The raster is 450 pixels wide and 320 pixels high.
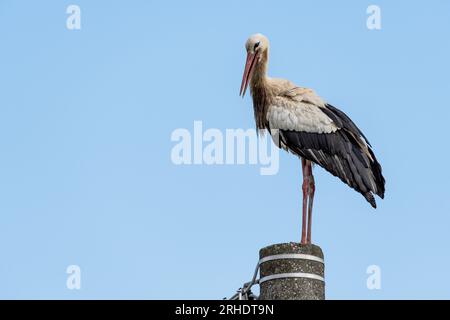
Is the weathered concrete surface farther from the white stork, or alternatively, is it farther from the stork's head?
the stork's head

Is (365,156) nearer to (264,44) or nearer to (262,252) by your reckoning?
(264,44)

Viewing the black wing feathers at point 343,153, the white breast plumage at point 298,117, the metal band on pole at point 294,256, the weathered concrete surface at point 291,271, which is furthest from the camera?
the white breast plumage at point 298,117

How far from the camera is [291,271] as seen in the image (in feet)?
25.7

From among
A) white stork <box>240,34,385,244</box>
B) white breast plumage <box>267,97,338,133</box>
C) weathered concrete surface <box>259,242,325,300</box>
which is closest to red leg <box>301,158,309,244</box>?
white stork <box>240,34,385,244</box>

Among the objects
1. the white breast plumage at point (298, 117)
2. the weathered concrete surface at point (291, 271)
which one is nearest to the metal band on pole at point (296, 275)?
the weathered concrete surface at point (291, 271)

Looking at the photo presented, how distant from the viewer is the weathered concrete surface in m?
7.75

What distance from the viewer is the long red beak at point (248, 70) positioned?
1359cm

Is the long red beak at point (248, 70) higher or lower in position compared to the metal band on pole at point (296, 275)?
higher

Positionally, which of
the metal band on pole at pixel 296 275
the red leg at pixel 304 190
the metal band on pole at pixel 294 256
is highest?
the red leg at pixel 304 190

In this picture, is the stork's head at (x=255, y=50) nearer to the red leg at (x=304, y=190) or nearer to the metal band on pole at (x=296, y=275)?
the red leg at (x=304, y=190)

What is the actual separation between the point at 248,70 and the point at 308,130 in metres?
1.45
